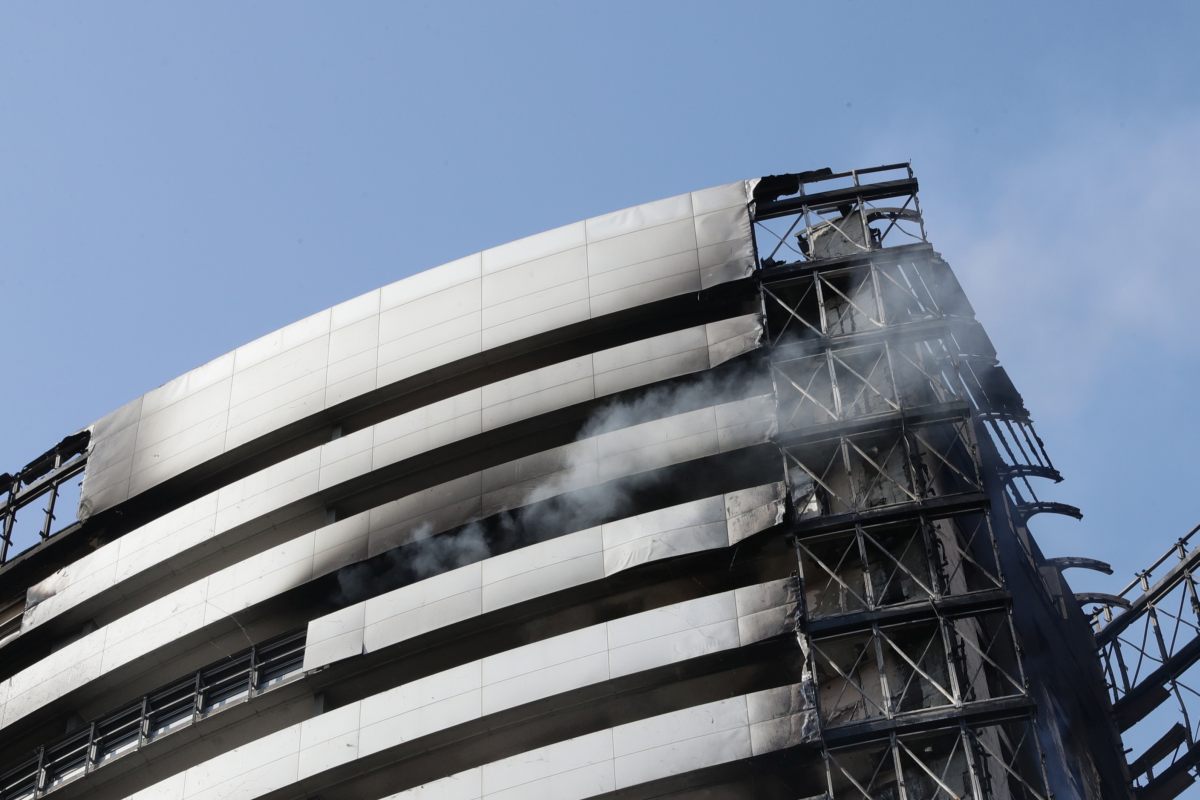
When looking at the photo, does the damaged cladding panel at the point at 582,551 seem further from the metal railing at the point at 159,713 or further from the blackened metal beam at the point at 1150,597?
the blackened metal beam at the point at 1150,597

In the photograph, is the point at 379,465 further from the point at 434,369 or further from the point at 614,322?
the point at 614,322

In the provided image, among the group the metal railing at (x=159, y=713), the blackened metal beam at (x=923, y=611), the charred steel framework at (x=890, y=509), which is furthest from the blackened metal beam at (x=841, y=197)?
the metal railing at (x=159, y=713)

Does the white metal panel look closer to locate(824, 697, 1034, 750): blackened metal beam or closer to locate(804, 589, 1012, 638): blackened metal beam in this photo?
locate(804, 589, 1012, 638): blackened metal beam

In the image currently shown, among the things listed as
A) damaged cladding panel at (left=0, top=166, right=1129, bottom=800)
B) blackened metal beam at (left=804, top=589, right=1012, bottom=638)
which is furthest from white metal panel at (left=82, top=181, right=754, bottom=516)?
blackened metal beam at (left=804, top=589, right=1012, bottom=638)

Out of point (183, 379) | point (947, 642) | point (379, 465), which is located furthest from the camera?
point (183, 379)

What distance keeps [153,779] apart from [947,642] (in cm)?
→ 1997

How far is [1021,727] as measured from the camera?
39.8 metres


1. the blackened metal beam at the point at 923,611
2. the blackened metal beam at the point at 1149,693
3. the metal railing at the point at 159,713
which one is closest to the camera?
the blackened metal beam at the point at 923,611

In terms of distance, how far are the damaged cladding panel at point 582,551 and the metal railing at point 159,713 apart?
118mm

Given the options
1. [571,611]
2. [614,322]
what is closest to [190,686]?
[571,611]

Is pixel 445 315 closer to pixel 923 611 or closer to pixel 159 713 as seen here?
pixel 159 713

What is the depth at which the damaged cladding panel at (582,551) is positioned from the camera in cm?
3897

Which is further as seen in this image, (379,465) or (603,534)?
(379,465)

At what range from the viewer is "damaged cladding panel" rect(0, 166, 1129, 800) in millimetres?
38969
